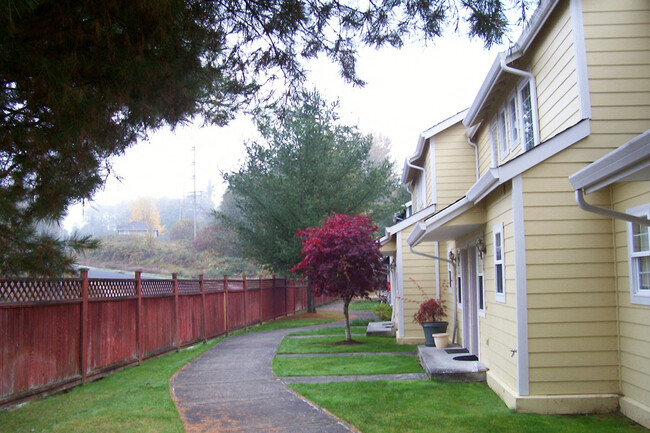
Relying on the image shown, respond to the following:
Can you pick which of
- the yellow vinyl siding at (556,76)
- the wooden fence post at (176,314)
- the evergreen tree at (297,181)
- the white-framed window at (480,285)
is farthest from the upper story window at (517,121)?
the evergreen tree at (297,181)

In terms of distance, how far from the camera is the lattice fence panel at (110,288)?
9664 millimetres

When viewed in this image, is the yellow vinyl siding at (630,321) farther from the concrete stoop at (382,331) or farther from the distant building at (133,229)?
the distant building at (133,229)

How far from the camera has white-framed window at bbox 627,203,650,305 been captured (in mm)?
6059

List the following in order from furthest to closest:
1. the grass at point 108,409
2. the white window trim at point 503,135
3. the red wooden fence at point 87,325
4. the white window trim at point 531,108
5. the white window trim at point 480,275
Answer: the white window trim at point 503,135 < the white window trim at point 480,275 < the white window trim at point 531,108 < the red wooden fence at point 87,325 < the grass at point 108,409

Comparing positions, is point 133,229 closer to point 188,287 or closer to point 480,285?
point 188,287

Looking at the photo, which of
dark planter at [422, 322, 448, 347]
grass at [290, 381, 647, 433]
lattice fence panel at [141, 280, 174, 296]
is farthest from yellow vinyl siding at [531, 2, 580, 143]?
lattice fence panel at [141, 280, 174, 296]

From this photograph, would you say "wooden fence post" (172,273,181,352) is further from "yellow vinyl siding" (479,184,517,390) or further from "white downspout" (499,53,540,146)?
"white downspout" (499,53,540,146)

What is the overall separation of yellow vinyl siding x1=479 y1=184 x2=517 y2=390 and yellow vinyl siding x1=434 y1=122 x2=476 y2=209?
5270 millimetres

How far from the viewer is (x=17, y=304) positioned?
24.6 ft

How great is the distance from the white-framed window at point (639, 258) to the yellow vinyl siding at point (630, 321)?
86 millimetres

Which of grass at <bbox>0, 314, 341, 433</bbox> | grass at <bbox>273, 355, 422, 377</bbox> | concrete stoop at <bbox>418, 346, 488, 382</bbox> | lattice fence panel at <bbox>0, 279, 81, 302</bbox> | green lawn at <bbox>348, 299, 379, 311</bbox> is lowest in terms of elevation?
green lawn at <bbox>348, 299, 379, 311</bbox>

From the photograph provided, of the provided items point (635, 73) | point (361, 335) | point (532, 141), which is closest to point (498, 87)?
point (532, 141)

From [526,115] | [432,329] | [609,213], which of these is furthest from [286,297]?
[609,213]

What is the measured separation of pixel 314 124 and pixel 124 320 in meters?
15.0
